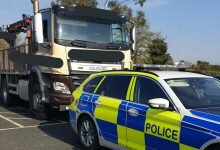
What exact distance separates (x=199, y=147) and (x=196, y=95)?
113cm

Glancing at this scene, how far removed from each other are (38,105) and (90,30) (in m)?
2.55

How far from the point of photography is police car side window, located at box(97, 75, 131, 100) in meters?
7.10

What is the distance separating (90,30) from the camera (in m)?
11.6

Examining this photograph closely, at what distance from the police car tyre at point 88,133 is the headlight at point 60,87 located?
2.96 meters

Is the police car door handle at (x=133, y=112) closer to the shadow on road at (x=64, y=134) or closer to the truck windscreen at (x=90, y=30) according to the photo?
the shadow on road at (x=64, y=134)

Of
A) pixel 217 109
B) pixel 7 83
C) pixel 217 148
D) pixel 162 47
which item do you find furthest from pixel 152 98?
pixel 162 47

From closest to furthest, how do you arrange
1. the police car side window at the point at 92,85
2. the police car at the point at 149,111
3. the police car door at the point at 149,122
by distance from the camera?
1. the police car at the point at 149,111
2. the police car door at the point at 149,122
3. the police car side window at the point at 92,85

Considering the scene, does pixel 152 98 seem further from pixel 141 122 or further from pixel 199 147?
pixel 199 147

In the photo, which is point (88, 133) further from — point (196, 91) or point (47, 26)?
point (47, 26)

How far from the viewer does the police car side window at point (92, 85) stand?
7988mm

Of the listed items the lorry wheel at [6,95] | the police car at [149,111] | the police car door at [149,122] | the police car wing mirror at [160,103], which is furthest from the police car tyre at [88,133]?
the lorry wheel at [6,95]

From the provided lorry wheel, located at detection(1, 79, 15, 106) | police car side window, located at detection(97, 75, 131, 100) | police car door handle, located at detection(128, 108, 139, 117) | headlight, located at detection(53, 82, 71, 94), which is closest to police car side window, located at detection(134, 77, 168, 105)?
police car door handle, located at detection(128, 108, 139, 117)

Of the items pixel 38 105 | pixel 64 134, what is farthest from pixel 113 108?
pixel 38 105

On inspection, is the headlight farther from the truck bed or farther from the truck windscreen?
the truck bed
